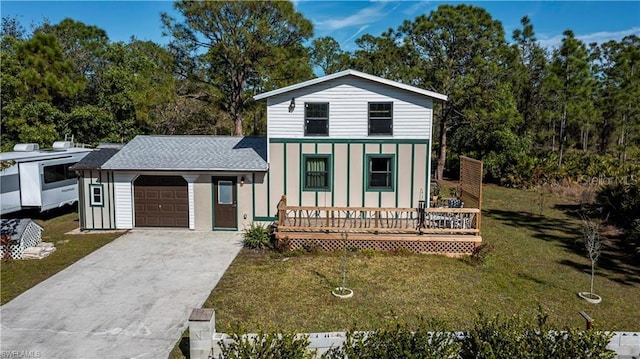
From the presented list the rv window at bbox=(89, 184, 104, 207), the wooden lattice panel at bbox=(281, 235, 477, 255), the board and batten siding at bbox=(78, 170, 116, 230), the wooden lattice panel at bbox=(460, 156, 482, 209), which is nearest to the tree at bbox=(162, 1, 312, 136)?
the board and batten siding at bbox=(78, 170, 116, 230)

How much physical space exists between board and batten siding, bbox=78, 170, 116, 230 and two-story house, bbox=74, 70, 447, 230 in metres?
0.04

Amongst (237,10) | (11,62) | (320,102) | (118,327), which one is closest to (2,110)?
(11,62)

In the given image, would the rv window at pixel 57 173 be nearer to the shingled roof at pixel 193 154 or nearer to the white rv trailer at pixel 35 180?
the white rv trailer at pixel 35 180

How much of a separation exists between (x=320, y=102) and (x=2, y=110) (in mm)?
23926

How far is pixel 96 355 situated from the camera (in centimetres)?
689

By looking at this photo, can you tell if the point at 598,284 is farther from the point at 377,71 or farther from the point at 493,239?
the point at 377,71

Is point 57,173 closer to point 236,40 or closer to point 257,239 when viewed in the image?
point 257,239

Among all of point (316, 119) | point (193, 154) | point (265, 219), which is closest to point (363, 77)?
point (316, 119)

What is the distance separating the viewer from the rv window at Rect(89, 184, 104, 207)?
49.0ft

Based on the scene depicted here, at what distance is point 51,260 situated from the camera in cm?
1181

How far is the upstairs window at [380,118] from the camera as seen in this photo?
14383 mm

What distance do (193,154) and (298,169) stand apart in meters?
4.27

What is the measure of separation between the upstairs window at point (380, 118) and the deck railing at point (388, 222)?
293 cm

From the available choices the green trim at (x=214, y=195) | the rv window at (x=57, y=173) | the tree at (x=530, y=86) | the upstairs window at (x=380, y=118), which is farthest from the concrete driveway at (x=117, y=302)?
the tree at (x=530, y=86)
